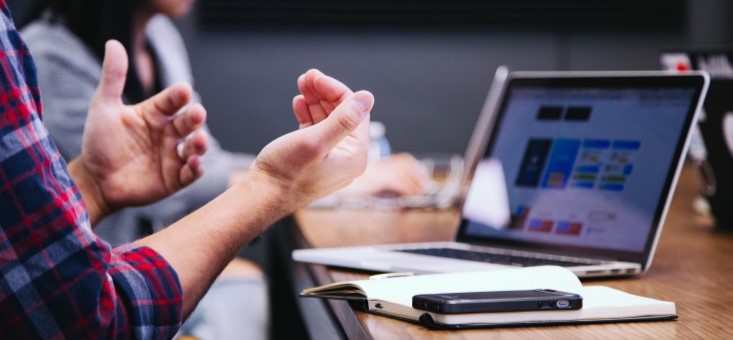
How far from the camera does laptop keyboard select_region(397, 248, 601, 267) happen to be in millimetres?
1238

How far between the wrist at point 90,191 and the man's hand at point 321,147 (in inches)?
18.0

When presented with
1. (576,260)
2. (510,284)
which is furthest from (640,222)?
(510,284)

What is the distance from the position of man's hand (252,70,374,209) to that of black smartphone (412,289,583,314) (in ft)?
0.76

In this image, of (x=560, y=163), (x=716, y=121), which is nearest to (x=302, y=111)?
(x=560, y=163)

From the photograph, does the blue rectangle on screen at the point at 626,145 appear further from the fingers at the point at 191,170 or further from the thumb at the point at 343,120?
the fingers at the point at 191,170

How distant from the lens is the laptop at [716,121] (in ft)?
5.12

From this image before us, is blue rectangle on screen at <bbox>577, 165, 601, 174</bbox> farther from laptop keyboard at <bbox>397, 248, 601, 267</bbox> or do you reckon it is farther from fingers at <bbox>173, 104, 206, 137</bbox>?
fingers at <bbox>173, 104, 206, 137</bbox>

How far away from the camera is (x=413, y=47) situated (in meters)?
3.77

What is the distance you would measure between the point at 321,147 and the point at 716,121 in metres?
0.87

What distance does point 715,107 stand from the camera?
5.23 ft

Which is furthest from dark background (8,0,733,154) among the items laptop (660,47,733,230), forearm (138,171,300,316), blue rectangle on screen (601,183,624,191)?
forearm (138,171,300,316)

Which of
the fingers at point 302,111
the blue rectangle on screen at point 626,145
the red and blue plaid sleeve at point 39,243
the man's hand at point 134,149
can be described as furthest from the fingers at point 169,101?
the blue rectangle on screen at point 626,145

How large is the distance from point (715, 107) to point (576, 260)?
Result: 1.66 ft

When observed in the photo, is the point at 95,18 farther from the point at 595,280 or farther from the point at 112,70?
the point at 595,280
